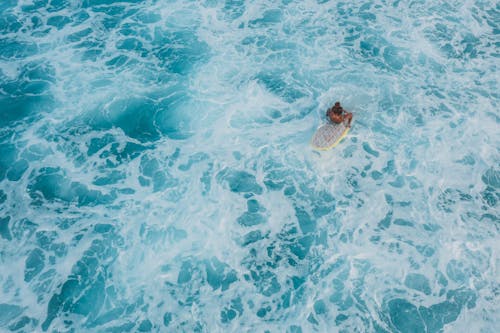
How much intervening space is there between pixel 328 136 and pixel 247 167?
3404 millimetres

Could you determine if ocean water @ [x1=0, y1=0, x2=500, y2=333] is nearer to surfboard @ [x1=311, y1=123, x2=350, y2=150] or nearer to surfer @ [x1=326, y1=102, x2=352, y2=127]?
surfboard @ [x1=311, y1=123, x2=350, y2=150]

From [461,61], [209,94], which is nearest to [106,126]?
[209,94]

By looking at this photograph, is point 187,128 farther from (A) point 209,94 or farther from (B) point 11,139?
(B) point 11,139

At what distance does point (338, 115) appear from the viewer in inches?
597

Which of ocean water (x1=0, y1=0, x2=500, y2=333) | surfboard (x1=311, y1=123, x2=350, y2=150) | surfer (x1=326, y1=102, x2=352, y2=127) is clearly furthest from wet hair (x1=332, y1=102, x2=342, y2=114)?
ocean water (x1=0, y1=0, x2=500, y2=333)

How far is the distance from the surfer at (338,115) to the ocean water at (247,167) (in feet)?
3.06

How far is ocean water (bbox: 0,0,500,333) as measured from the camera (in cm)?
1185

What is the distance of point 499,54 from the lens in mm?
18859

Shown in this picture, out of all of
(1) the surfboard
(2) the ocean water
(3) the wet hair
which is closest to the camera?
(2) the ocean water

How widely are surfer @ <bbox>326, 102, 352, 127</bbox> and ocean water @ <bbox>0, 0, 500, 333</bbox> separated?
93 cm

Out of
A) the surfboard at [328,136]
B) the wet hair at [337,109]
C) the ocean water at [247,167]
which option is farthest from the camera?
the wet hair at [337,109]

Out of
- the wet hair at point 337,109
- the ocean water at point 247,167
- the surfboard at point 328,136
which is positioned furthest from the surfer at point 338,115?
the ocean water at point 247,167

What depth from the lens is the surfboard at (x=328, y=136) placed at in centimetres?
1488

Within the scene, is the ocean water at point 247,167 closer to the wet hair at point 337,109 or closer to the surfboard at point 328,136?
the surfboard at point 328,136
